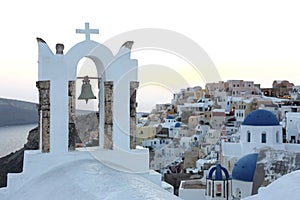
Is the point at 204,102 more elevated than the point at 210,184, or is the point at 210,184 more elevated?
the point at 204,102

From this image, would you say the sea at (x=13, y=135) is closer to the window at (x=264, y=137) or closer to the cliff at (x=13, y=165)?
the cliff at (x=13, y=165)

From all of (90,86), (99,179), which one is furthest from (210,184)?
(99,179)

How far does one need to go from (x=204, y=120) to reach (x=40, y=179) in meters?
28.1

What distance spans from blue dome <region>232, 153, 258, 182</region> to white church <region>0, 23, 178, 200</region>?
895 cm

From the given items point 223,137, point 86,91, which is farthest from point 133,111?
point 223,137

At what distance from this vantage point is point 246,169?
519 inches

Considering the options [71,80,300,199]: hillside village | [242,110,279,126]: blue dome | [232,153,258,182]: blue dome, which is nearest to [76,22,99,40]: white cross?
[71,80,300,199]: hillside village

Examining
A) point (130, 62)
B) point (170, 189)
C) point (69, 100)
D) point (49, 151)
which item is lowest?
point (170, 189)

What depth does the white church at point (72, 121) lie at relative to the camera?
434cm

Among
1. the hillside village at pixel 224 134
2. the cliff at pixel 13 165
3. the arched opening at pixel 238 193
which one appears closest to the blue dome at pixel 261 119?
the hillside village at pixel 224 134

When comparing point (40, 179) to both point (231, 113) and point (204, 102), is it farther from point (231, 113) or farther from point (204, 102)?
point (204, 102)

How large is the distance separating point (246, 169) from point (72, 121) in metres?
9.41

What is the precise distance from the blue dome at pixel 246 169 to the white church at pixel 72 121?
352 inches

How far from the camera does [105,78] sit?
4.69 metres
